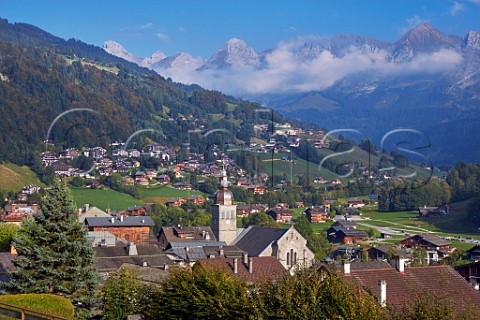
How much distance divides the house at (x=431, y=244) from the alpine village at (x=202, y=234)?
27 centimetres

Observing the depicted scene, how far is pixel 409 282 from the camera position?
34.2 metres

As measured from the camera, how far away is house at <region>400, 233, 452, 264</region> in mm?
89938

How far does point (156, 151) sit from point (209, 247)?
121924 millimetres

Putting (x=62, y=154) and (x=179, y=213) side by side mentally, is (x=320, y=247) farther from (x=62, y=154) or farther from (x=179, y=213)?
(x=62, y=154)

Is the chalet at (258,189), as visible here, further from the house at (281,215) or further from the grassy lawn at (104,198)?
the grassy lawn at (104,198)

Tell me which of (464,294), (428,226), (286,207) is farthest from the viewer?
(286,207)

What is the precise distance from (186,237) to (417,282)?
5157 cm

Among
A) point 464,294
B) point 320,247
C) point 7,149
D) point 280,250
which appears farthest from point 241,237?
point 7,149

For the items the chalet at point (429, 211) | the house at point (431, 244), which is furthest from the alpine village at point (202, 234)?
the chalet at point (429, 211)

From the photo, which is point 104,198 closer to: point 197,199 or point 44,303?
point 197,199

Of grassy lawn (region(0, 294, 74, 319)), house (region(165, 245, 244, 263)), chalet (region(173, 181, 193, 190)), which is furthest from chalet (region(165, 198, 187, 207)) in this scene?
grassy lawn (region(0, 294, 74, 319))

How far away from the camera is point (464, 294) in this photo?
114ft

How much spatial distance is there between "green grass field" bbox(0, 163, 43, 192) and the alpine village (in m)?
0.42

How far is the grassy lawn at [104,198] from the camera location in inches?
4997
